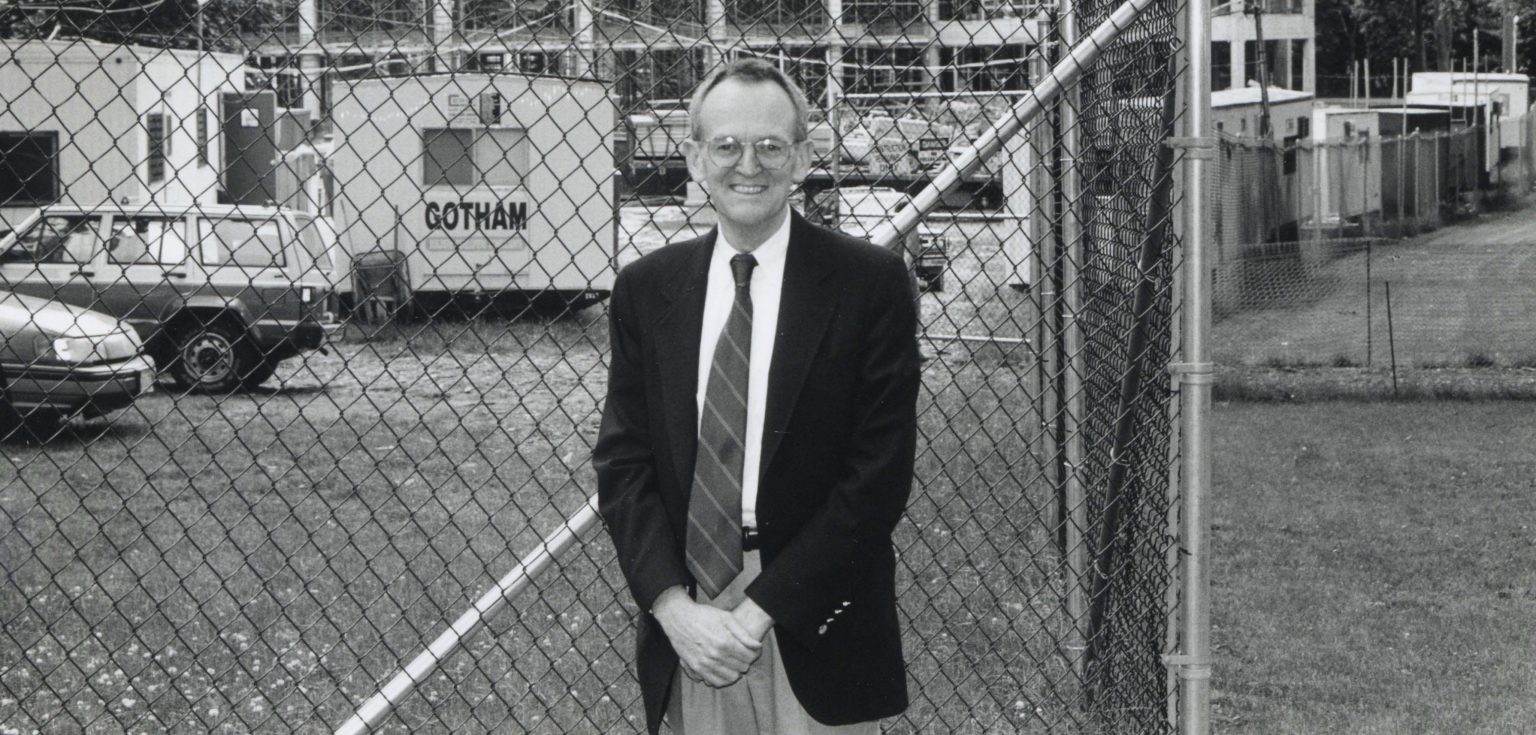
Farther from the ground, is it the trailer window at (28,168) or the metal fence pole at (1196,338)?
the trailer window at (28,168)

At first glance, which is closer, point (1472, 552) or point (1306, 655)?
point (1306, 655)

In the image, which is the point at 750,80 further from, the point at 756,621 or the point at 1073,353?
the point at 1073,353

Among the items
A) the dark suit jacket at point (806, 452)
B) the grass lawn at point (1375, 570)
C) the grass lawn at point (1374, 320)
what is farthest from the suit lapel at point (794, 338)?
the grass lawn at point (1374, 320)

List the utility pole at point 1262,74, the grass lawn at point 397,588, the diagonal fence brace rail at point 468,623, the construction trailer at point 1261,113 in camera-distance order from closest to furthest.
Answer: the diagonal fence brace rail at point 468,623
the grass lawn at point 397,588
the utility pole at point 1262,74
the construction trailer at point 1261,113

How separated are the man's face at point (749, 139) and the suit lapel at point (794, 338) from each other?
0.44ft

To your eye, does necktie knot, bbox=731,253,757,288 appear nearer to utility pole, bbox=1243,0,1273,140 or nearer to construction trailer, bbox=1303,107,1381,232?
utility pole, bbox=1243,0,1273,140

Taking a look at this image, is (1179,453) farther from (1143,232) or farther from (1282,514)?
(1282,514)

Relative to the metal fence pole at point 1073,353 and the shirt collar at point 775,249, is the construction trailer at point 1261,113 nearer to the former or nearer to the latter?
the metal fence pole at point 1073,353

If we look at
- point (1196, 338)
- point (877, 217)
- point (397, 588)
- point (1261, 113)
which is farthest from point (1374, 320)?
point (1196, 338)

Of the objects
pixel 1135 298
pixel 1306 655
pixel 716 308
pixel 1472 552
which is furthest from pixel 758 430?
pixel 1472 552

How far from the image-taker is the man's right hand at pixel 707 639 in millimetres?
2957

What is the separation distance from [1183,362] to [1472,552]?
541 centimetres

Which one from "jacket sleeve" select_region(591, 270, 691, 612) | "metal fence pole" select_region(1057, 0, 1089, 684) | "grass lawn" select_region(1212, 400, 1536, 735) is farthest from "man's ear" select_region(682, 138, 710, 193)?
"grass lawn" select_region(1212, 400, 1536, 735)

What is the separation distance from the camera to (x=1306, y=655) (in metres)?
6.54
